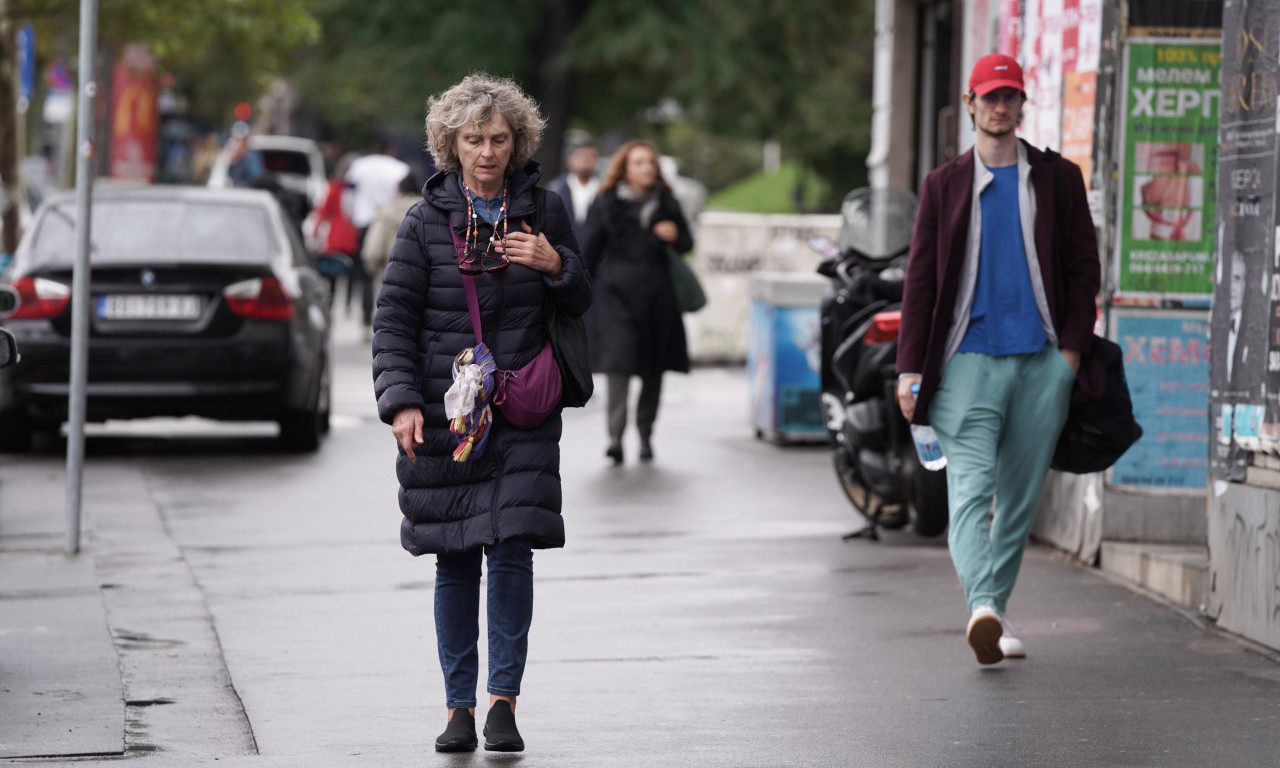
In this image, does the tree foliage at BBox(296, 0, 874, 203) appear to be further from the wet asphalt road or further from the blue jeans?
the blue jeans

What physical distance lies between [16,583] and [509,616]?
332 centimetres

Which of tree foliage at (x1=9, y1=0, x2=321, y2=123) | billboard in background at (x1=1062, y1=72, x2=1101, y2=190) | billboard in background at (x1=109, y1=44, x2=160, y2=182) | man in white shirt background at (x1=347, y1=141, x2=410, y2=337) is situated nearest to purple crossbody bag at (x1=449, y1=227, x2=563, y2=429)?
billboard in background at (x1=1062, y1=72, x2=1101, y2=190)

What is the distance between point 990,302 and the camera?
696cm

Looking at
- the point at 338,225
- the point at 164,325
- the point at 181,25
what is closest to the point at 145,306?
the point at 164,325

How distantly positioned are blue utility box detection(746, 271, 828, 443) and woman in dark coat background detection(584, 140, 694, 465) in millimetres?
1020

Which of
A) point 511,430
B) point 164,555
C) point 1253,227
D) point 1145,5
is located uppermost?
point 1145,5

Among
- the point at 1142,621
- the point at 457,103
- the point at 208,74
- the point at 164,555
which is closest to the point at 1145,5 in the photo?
the point at 1142,621

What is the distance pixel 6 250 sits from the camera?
944 inches

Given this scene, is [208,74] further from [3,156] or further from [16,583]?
[16,583]

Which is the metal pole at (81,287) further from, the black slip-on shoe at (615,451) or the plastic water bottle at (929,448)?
the black slip-on shoe at (615,451)

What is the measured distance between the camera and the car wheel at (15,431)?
515 inches

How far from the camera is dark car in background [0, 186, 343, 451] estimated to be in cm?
1270

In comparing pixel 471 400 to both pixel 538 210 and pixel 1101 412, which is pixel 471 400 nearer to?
pixel 538 210

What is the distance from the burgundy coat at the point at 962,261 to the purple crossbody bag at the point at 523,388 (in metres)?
1.51
